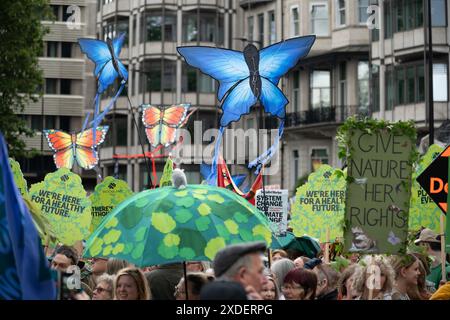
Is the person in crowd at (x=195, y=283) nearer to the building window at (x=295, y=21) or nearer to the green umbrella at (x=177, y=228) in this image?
the green umbrella at (x=177, y=228)

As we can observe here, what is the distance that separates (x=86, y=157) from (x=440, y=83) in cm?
1809

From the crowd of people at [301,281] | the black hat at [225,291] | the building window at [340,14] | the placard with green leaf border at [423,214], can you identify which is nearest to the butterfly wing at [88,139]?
the placard with green leaf border at [423,214]

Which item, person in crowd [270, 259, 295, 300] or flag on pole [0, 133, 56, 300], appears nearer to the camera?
flag on pole [0, 133, 56, 300]

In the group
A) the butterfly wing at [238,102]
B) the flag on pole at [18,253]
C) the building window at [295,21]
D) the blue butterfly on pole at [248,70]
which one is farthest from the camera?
the building window at [295,21]

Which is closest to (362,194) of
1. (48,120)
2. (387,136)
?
(387,136)

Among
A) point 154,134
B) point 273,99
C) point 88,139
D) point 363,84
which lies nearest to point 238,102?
point 273,99

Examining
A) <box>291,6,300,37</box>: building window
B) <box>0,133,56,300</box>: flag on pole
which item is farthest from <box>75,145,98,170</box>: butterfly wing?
<box>291,6,300,37</box>: building window

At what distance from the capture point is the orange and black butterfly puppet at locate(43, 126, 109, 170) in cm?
2725

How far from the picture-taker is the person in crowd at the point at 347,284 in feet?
31.0

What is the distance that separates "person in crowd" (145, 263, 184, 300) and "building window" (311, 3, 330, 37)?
4285 cm

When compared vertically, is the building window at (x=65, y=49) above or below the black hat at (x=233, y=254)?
above

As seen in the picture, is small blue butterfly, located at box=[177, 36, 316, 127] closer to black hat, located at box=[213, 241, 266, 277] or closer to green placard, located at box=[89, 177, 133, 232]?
green placard, located at box=[89, 177, 133, 232]

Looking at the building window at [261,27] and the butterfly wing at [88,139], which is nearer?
the butterfly wing at [88,139]

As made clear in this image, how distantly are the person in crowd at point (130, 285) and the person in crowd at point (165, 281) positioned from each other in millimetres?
1285
